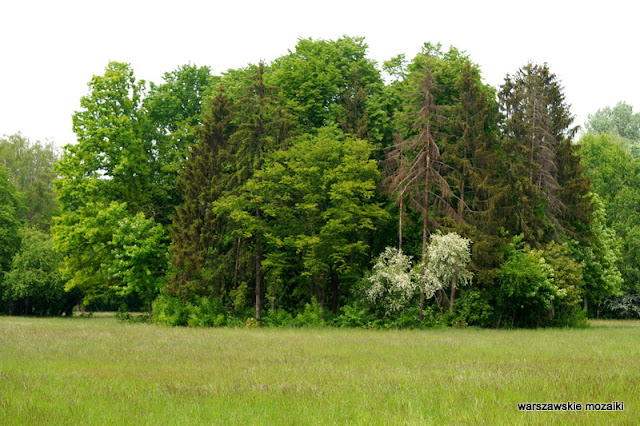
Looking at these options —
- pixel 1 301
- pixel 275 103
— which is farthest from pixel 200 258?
pixel 1 301

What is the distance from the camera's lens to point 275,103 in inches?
1601

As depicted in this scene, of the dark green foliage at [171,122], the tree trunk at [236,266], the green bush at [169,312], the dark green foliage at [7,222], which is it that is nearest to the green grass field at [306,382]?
the green bush at [169,312]

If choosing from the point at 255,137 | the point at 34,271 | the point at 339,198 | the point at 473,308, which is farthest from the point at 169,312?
the point at 34,271

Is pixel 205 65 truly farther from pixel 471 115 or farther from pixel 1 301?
pixel 1 301

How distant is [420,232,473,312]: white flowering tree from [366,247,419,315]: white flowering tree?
98 cm

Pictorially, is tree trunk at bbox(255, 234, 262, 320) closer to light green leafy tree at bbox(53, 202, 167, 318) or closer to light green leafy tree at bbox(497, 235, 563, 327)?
light green leafy tree at bbox(53, 202, 167, 318)

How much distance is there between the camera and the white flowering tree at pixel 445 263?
118ft

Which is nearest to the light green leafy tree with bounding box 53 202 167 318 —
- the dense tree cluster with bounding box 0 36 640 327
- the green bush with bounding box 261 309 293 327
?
the dense tree cluster with bounding box 0 36 640 327

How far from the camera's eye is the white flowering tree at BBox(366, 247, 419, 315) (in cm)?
3625

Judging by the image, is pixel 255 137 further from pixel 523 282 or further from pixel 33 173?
pixel 33 173

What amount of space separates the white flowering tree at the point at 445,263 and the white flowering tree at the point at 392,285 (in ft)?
3.21

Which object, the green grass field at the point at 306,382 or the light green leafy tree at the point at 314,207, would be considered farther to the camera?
the light green leafy tree at the point at 314,207

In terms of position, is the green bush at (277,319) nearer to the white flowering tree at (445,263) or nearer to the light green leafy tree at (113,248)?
the light green leafy tree at (113,248)

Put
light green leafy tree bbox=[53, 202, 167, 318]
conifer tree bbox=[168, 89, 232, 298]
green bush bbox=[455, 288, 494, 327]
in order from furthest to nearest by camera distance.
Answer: light green leafy tree bbox=[53, 202, 167, 318] < conifer tree bbox=[168, 89, 232, 298] < green bush bbox=[455, 288, 494, 327]
